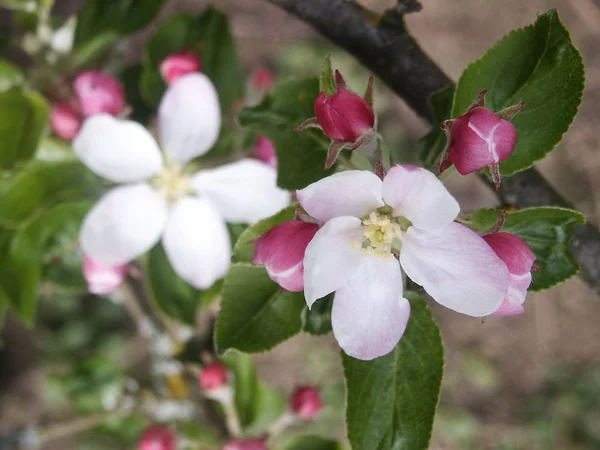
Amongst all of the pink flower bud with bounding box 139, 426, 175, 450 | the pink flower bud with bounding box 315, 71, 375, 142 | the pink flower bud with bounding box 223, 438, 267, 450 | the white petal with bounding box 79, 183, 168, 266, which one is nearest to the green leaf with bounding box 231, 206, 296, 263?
the pink flower bud with bounding box 315, 71, 375, 142

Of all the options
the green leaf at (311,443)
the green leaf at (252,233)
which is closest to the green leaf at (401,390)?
the green leaf at (252,233)

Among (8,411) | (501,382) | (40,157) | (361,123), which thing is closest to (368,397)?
(361,123)

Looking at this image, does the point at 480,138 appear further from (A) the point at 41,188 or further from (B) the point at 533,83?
(A) the point at 41,188

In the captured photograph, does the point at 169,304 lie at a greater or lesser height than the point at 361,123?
lesser

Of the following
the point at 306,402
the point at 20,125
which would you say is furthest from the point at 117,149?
the point at 306,402

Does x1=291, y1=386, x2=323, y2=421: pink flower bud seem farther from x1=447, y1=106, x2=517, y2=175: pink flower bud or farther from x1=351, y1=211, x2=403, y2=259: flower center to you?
x1=447, y1=106, x2=517, y2=175: pink flower bud

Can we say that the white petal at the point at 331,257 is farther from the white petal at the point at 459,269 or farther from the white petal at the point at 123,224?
the white petal at the point at 123,224

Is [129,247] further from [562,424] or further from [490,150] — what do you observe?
[562,424]
